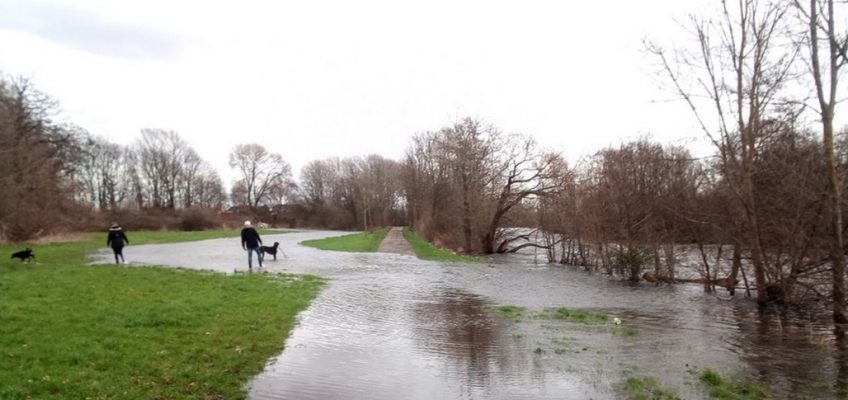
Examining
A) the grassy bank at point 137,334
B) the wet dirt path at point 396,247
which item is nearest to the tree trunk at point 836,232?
the grassy bank at point 137,334

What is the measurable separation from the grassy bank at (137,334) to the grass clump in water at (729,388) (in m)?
5.80

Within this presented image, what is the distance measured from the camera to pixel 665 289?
1905 centimetres

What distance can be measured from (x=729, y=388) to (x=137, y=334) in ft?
27.7

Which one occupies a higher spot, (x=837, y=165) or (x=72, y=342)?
(x=837, y=165)

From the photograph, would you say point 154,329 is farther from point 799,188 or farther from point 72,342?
point 799,188

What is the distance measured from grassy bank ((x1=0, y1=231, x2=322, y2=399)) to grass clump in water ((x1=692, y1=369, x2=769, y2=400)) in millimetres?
5800

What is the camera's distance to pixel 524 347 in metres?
8.98

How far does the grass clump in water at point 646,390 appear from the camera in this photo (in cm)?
642

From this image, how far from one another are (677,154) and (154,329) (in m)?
19.0

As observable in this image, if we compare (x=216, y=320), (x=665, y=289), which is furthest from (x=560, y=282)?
(x=216, y=320)

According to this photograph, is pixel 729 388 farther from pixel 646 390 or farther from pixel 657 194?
pixel 657 194

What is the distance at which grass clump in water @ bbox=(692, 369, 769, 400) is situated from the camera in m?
6.55

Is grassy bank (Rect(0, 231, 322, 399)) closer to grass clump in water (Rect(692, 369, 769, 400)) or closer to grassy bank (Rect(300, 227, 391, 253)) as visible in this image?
grass clump in water (Rect(692, 369, 769, 400))

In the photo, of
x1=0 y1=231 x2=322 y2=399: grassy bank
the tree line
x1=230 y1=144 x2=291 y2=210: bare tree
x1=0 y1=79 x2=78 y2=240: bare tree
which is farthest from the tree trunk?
x1=230 y1=144 x2=291 y2=210: bare tree
